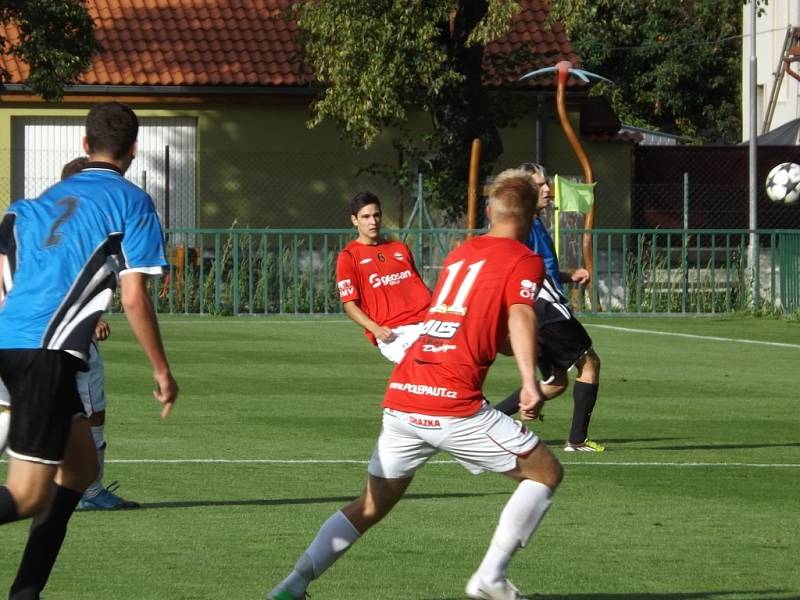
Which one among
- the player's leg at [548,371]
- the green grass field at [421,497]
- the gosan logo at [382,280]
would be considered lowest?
the green grass field at [421,497]

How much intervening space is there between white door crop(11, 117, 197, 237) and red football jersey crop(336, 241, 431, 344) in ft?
71.0

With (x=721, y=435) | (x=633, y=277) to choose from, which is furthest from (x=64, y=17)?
(x=721, y=435)

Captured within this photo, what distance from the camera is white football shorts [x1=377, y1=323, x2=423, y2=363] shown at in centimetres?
1125

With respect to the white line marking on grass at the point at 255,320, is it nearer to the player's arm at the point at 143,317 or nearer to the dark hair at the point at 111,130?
the dark hair at the point at 111,130

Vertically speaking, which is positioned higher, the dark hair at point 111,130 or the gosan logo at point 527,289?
the dark hair at point 111,130

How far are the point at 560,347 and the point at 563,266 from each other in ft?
53.6

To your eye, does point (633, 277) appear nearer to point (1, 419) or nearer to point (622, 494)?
point (622, 494)

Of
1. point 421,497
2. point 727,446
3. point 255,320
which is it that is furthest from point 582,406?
point 255,320

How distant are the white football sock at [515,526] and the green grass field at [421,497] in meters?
0.61

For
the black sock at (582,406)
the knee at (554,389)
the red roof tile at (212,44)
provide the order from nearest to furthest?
the knee at (554,389) < the black sock at (582,406) < the red roof tile at (212,44)

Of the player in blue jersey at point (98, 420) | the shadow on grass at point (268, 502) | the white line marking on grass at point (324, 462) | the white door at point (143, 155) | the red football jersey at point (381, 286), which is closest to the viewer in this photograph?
the player in blue jersey at point (98, 420)

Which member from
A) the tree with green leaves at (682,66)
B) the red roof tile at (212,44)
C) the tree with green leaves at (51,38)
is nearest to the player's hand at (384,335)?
the tree with green leaves at (51,38)

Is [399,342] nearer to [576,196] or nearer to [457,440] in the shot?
[457,440]

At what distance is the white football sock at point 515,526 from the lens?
6.11 meters
